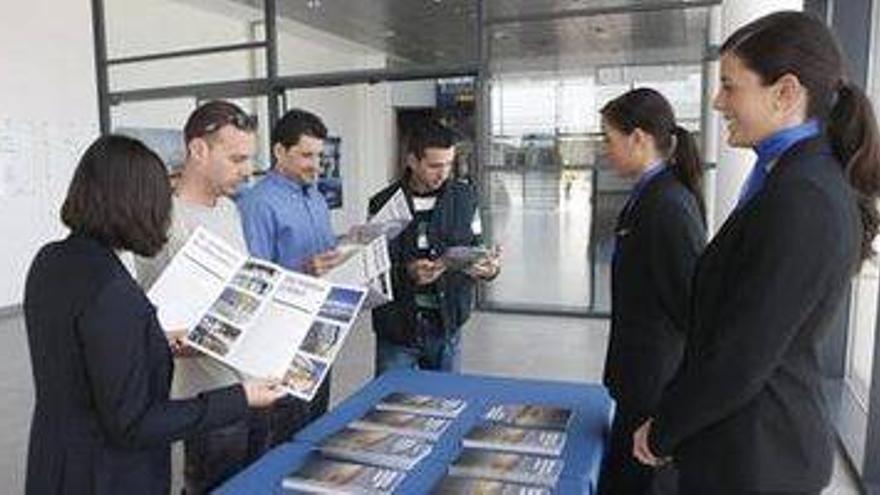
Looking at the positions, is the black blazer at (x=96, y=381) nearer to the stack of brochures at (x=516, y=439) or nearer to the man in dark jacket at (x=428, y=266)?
the stack of brochures at (x=516, y=439)

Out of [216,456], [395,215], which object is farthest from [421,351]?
[216,456]

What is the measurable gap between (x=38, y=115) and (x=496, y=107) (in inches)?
159

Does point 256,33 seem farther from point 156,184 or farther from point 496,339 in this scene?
point 156,184

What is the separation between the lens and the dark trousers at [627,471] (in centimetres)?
176

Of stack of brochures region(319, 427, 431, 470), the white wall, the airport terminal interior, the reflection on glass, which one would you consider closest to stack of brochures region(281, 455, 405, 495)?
stack of brochures region(319, 427, 431, 470)

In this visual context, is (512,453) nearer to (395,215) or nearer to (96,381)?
(96,381)

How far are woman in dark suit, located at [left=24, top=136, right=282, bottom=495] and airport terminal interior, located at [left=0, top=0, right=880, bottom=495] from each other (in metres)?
2.71

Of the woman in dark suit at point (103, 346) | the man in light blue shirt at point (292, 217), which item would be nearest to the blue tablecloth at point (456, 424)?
the woman in dark suit at point (103, 346)

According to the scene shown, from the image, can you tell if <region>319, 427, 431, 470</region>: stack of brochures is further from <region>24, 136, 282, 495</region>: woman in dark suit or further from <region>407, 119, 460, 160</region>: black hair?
<region>407, 119, 460, 160</region>: black hair

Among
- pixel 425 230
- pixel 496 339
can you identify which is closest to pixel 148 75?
pixel 496 339

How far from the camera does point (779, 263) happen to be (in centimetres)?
112

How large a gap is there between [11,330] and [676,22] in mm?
5815

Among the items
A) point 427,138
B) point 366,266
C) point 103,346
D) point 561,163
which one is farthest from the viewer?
point 561,163

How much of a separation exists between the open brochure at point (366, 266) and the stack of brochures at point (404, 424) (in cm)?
42
